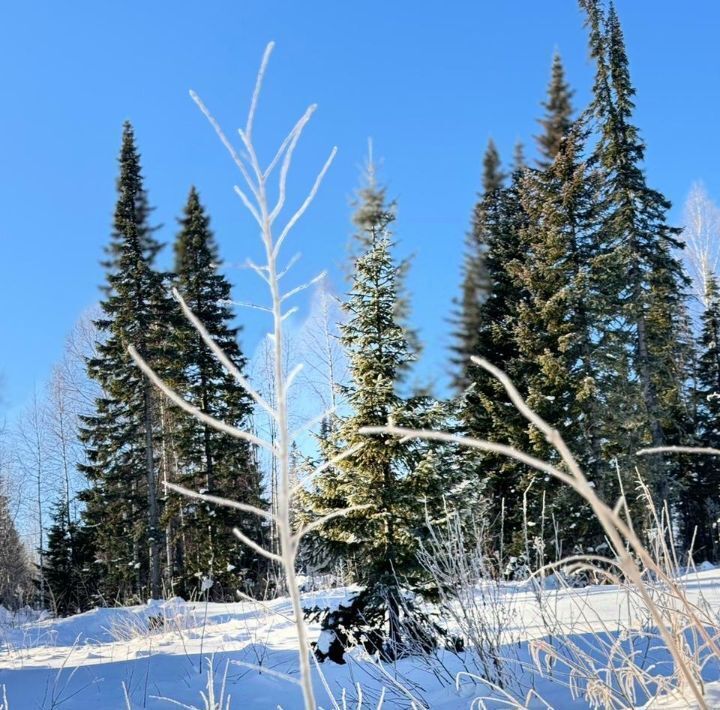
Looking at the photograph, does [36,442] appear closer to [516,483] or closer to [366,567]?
[516,483]

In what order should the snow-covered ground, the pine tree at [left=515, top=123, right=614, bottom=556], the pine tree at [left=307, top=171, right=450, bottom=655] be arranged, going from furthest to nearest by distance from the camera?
the pine tree at [left=515, top=123, right=614, bottom=556], the pine tree at [left=307, top=171, right=450, bottom=655], the snow-covered ground

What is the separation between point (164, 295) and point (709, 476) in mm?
19201

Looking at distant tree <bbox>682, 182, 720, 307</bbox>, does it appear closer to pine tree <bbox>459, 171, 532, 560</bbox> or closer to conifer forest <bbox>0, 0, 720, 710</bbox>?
conifer forest <bbox>0, 0, 720, 710</bbox>

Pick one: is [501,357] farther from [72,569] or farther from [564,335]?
[72,569]

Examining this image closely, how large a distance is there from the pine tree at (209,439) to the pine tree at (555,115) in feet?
35.5

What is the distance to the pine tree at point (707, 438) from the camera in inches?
820

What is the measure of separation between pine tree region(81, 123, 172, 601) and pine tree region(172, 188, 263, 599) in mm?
930

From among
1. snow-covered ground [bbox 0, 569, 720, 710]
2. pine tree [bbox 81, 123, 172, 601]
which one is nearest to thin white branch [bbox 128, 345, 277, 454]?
snow-covered ground [bbox 0, 569, 720, 710]

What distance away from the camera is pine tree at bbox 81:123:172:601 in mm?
18797

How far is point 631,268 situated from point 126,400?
15128 millimetres

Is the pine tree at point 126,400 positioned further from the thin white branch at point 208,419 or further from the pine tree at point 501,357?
the thin white branch at point 208,419

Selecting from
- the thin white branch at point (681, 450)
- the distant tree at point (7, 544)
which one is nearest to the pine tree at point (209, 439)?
the distant tree at point (7, 544)

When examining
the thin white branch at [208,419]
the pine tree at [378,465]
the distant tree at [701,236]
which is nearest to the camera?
the thin white branch at [208,419]

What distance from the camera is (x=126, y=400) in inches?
742
